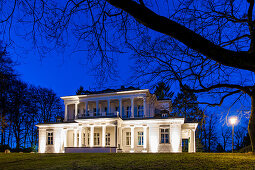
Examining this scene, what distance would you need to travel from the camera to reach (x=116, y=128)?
103 feet

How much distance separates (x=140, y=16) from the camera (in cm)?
358

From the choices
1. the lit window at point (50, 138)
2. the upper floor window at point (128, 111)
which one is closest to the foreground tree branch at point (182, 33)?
the upper floor window at point (128, 111)

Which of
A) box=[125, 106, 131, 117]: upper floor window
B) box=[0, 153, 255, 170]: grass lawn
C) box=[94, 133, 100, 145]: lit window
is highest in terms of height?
box=[125, 106, 131, 117]: upper floor window

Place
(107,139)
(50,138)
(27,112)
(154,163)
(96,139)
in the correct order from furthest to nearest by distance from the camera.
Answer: (27,112) < (50,138) < (96,139) < (107,139) < (154,163)

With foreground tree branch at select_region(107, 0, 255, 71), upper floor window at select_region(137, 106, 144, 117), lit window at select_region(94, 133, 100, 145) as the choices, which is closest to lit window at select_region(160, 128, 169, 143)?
upper floor window at select_region(137, 106, 144, 117)

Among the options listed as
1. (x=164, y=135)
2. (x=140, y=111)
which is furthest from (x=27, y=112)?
(x=164, y=135)

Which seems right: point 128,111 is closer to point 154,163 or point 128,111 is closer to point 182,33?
point 154,163

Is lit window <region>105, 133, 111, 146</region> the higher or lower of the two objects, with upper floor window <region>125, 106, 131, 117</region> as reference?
lower

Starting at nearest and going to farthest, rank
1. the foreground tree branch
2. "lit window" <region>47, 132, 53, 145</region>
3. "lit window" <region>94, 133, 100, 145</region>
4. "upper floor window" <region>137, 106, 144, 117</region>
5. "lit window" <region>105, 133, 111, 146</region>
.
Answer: the foreground tree branch → "lit window" <region>105, 133, 111, 146</region> → "lit window" <region>94, 133, 100, 145</region> → "lit window" <region>47, 132, 53, 145</region> → "upper floor window" <region>137, 106, 144, 117</region>

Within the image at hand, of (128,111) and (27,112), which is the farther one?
(27,112)

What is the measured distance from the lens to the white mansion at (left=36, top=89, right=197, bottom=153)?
3005 cm

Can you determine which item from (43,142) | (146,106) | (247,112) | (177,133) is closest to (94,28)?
(247,112)

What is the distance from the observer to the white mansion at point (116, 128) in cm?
3005

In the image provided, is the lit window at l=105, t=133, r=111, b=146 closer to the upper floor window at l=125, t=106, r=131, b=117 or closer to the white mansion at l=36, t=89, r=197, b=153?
the white mansion at l=36, t=89, r=197, b=153
